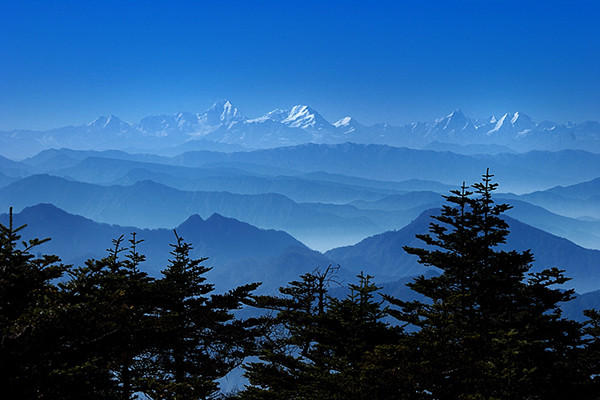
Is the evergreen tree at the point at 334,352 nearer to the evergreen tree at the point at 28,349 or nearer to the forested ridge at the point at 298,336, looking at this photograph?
the forested ridge at the point at 298,336

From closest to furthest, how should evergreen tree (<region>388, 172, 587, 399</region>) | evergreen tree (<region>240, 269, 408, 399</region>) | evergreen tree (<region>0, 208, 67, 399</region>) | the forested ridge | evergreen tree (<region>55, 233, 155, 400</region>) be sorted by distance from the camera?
evergreen tree (<region>0, 208, 67, 399</region>), evergreen tree (<region>55, 233, 155, 400</region>), the forested ridge, evergreen tree (<region>240, 269, 408, 399</region>), evergreen tree (<region>388, 172, 587, 399</region>)

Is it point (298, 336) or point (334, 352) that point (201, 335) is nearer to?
point (298, 336)

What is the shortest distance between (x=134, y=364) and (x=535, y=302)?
16.5 meters

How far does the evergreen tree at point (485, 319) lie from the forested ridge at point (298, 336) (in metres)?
0.06

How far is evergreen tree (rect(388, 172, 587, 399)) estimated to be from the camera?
12594 millimetres

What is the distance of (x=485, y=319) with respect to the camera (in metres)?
20.6

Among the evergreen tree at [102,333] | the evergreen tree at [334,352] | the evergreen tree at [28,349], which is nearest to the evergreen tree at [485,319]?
the evergreen tree at [334,352]

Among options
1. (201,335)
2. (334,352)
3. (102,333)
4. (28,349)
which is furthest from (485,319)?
(28,349)

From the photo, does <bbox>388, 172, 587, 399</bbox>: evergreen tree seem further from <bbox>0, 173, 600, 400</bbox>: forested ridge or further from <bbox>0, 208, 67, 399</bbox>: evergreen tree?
<bbox>0, 208, 67, 399</bbox>: evergreen tree

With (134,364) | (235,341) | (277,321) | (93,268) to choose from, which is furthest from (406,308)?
(93,268)

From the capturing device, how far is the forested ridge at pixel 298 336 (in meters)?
9.20

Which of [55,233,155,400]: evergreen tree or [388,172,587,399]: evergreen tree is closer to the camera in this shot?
[55,233,155,400]: evergreen tree

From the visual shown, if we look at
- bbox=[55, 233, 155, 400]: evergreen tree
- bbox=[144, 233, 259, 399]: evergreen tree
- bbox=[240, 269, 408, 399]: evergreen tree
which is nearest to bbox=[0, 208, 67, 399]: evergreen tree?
bbox=[55, 233, 155, 400]: evergreen tree

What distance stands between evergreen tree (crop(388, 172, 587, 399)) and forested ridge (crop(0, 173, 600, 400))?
6 centimetres
